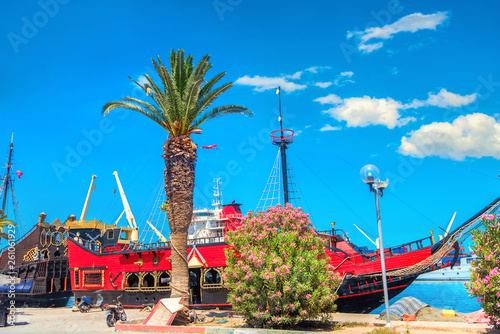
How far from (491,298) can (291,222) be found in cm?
779

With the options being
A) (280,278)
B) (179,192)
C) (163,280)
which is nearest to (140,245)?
(163,280)

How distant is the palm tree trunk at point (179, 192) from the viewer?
18375 millimetres

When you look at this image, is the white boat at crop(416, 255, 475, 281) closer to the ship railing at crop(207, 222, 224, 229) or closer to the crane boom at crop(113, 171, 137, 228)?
the ship railing at crop(207, 222, 224, 229)

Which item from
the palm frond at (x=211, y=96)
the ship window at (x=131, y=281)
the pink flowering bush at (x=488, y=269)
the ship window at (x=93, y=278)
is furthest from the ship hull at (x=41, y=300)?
the pink flowering bush at (x=488, y=269)

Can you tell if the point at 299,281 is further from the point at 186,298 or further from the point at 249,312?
the point at 186,298

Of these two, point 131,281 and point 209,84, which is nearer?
point 209,84

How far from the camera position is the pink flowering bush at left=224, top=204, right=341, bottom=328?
13.4 m

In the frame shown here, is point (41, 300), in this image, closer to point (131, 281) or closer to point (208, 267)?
point (131, 281)

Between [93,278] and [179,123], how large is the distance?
16529 mm

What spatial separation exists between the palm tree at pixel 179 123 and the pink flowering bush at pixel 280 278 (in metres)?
3.58

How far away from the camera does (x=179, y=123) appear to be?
18906 millimetres

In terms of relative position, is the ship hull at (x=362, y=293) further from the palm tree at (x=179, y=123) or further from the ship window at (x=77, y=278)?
the ship window at (x=77, y=278)

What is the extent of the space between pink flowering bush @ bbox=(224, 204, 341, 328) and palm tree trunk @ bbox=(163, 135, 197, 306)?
3.45 meters

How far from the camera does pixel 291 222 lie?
53.7ft
